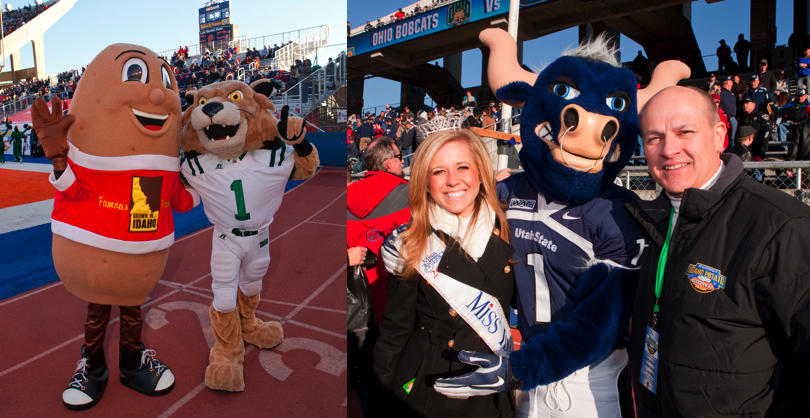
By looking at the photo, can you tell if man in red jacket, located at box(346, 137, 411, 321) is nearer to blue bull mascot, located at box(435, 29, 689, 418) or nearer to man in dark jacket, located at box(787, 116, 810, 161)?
blue bull mascot, located at box(435, 29, 689, 418)

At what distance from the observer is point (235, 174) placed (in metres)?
2.52

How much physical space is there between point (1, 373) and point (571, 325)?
3.62 m

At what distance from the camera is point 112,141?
7.44 feet

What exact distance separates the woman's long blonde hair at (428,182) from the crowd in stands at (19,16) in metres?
3.06

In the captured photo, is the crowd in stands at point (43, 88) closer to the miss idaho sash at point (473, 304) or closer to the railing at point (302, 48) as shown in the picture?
the railing at point (302, 48)

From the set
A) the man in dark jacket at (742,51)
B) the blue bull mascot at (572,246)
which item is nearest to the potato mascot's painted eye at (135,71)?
the blue bull mascot at (572,246)

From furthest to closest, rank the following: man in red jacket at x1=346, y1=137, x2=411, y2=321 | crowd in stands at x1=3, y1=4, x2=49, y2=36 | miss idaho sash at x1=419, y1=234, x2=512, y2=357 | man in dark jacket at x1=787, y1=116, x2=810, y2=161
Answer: man in dark jacket at x1=787, y1=116, x2=810, y2=161 < crowd in stands at x1=3, y1=4, x2=49, y2=36 < man in red jacket at x1=346, y1=137, x2=411, y2=321 < miss idaho sash at x1=419, y1=234, x2=512, y2=357

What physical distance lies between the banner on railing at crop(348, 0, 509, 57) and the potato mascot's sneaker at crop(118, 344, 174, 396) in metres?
13.6

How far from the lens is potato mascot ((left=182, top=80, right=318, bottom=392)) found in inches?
93.9

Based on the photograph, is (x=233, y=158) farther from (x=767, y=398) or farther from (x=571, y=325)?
(x=767, y=398)

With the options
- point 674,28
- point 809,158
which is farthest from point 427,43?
point 809,158

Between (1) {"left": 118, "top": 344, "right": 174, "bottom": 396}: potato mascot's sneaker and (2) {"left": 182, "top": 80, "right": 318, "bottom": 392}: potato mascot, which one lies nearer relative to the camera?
(2) {"left": 182, "top": 80, "right": 318, "bottom": 392}: potato mascot

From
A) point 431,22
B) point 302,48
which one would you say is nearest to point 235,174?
point 302,48

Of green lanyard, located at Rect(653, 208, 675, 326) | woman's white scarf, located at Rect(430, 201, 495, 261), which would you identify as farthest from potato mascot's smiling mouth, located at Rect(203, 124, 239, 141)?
green lanyard, located at Rect(653, 208, 675, 326)
